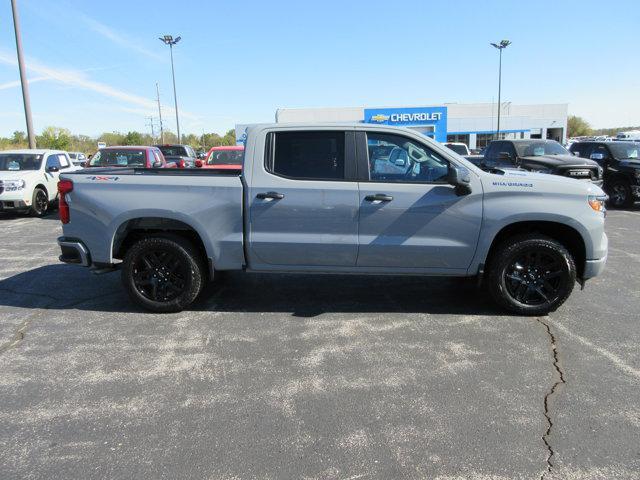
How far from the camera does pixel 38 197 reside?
12766 millimetres

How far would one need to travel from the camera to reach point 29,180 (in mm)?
12469

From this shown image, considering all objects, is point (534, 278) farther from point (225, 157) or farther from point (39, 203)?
point (39, 203)

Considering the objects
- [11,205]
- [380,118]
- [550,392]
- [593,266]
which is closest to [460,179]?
[593,266]

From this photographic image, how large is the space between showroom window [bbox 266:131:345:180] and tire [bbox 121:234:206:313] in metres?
1.27

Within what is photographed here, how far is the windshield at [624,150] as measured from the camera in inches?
540

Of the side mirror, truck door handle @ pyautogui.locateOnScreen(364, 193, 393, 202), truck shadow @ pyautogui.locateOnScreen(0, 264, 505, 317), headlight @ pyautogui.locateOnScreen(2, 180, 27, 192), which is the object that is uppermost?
the side mirror

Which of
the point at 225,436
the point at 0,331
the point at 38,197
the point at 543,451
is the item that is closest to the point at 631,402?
the point at 543,451

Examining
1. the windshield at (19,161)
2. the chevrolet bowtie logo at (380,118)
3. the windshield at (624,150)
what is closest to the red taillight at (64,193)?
the windshield at (19,161)

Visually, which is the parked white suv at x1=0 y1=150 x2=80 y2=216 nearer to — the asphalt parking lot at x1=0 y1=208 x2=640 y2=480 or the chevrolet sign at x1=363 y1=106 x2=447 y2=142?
the asphalt parking lot at x1=0 y1=208 x2=640 y2=480

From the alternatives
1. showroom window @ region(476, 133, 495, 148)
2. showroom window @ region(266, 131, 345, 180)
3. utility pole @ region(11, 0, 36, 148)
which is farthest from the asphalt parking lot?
showroom window @ region(476, 133, 495, 148)

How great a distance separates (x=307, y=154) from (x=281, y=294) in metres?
1.77

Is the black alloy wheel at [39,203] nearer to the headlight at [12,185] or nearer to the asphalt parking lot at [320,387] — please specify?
the headlight at [12,185]

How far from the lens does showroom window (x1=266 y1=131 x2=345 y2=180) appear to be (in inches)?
196

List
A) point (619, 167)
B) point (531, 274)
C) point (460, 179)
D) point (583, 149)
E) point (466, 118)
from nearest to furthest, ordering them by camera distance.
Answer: point (460, 179) < point (531, 274) < point (619, 167) < point (583, 149) < point (466, 118)
